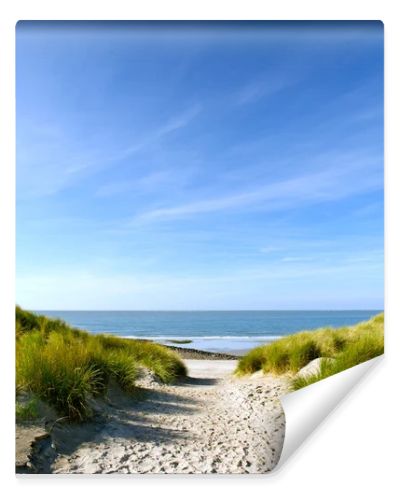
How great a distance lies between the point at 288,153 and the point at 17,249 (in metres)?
1.76

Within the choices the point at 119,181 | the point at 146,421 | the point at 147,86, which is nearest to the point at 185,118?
the point at 147,86

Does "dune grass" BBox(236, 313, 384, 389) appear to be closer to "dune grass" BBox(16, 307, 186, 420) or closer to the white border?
the white border

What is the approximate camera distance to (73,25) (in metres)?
2.76

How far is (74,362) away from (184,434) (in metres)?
0.83

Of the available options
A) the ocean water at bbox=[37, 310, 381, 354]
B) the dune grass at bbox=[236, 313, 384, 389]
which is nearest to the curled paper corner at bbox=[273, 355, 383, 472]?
the dune grass at bbox=[236, 313, 384, 389]

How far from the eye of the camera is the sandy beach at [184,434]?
250 cm

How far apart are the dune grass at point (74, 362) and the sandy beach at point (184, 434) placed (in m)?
0.12

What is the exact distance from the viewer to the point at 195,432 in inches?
106

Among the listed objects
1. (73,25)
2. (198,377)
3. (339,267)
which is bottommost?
(198,377)

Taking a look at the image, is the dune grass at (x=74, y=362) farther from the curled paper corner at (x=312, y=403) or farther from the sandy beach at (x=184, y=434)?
the curled paper corner at (x=312, y=403)

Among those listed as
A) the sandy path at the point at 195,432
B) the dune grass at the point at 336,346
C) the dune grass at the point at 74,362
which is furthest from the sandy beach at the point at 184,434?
the dune grass at the point at 336,346

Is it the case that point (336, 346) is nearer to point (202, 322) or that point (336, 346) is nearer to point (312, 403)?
point (312, 403)

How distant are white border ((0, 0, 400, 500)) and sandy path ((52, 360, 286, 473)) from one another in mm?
94
